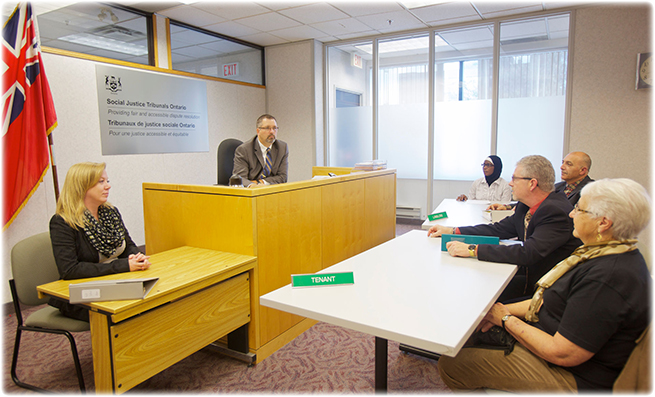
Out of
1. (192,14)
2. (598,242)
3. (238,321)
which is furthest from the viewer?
(192,14)

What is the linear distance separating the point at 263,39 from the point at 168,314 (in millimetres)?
5195

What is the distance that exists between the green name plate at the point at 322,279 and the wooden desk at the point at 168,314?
1.98 feet

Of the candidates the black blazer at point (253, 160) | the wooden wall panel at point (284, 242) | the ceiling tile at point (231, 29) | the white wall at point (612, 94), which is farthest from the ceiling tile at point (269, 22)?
the white wall at point (612, 94)

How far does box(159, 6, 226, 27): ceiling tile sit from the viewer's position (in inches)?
185

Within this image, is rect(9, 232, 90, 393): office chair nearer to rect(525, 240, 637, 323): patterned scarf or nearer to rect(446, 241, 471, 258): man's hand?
rect(446, 241, 471, 258): man's hand

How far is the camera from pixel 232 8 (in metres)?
4.68

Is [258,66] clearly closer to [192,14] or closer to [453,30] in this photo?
[192,14]

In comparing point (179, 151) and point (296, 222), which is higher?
point (179, 151)

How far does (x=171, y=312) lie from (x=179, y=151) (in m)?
3.58

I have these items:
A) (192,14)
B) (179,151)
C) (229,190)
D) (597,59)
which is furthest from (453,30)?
→ (229,190)

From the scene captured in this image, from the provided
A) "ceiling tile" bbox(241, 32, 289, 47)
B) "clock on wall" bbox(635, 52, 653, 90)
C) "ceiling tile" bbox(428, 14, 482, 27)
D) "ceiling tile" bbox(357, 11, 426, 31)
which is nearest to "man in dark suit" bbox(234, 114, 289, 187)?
"ceiling tile" bbox(357, 11, 426, 31)

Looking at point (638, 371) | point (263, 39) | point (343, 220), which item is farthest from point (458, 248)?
point (263, 39)

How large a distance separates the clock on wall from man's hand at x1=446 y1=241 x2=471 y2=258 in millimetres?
3986

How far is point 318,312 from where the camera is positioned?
139 centimetres
